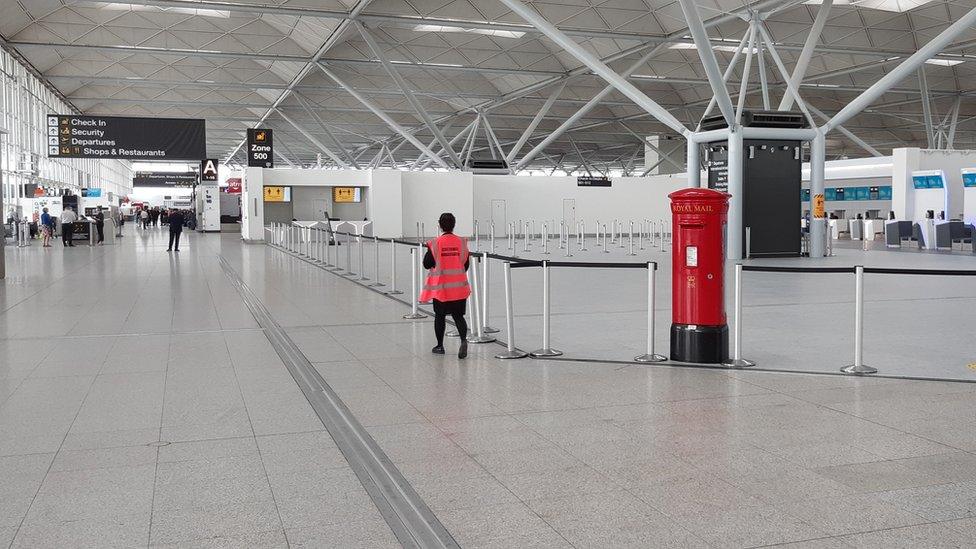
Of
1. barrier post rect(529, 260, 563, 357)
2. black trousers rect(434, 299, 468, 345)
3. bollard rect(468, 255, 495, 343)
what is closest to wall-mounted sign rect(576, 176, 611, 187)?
bollard rect(468, 255, 495, 343)

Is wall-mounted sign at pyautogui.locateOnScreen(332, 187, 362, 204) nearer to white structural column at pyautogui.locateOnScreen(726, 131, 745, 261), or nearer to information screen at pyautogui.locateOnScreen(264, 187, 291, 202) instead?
information screen at pyautogui.locateOnScreen(264, 187, 291, 202)

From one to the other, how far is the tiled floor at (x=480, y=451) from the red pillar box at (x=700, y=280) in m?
0.43

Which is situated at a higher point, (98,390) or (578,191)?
(578,191)

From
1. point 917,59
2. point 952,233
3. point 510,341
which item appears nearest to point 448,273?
point 510,341

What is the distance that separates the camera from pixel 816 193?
24.2 metres

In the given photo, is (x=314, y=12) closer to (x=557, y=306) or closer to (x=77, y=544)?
(x=557, y=306)

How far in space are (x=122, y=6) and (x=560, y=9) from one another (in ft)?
55.3

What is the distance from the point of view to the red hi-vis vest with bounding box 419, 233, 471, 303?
843 centimetres

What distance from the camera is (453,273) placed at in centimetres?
847

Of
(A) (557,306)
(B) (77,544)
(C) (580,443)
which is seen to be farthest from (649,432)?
(A) (557,306)

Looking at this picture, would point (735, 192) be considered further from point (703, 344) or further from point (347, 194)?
point (347, 194)

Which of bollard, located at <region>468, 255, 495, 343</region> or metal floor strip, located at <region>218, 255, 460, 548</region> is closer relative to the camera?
metal floor strip, located at <region>218, 255, 460, 548</region>

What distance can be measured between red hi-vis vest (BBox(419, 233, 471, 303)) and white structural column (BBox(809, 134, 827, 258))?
18.4 meters

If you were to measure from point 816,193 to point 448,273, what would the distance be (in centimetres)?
1858
